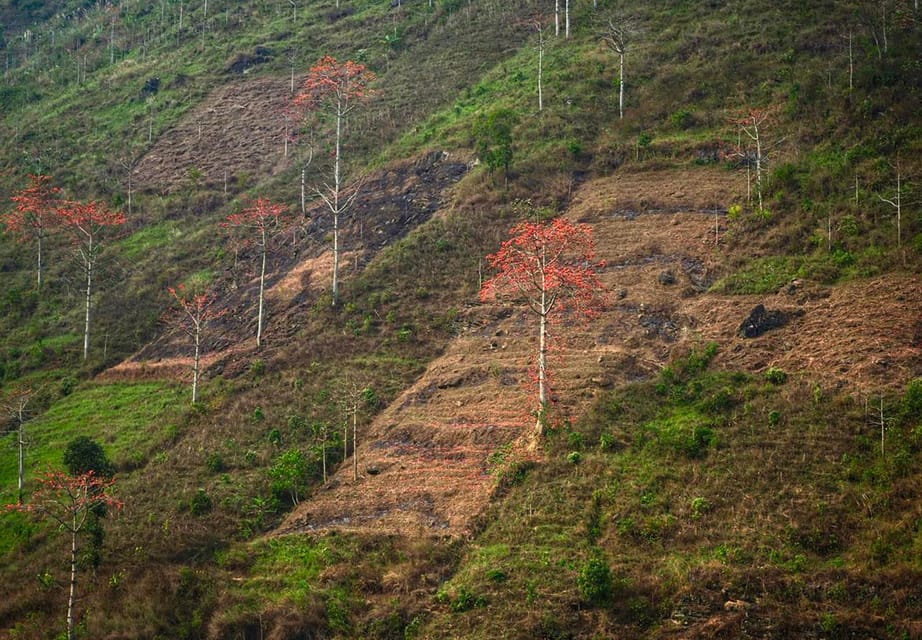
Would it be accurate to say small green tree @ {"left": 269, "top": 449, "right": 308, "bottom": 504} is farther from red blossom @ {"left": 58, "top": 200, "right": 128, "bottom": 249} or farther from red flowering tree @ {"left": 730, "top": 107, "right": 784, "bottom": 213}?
red blossom @ {"left": 58, "top": 200, "right": 128, "bottom": 249}

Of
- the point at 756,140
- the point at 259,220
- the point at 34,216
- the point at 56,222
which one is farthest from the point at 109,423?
the point at 756,140

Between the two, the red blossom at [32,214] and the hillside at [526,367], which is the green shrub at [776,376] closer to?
the hillside at [526,367]

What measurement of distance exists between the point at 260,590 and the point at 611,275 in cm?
2082

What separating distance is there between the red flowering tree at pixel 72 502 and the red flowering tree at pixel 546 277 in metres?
15.9

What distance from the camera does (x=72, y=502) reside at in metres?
25.6

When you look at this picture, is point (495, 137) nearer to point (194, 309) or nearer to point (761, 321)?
point (194, 309)

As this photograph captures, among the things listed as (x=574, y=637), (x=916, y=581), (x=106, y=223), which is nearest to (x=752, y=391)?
(x=916, y=581)

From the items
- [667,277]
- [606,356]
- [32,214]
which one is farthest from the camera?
[32,214]

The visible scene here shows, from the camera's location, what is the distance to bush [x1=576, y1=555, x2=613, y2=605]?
68.7 feet

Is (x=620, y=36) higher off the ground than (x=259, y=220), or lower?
higher

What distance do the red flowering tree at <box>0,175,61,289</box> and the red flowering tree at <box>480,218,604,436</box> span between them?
37.2 meters

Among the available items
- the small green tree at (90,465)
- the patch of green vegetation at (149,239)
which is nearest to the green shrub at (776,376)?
the small green tree at (90,465)

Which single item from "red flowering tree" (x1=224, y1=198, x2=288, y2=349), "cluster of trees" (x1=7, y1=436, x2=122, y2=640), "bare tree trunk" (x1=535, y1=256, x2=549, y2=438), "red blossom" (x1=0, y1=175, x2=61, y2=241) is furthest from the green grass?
"red blossom" (x1=0, y1=175, x2=61, y2=241)

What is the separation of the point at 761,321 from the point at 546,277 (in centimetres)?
861
